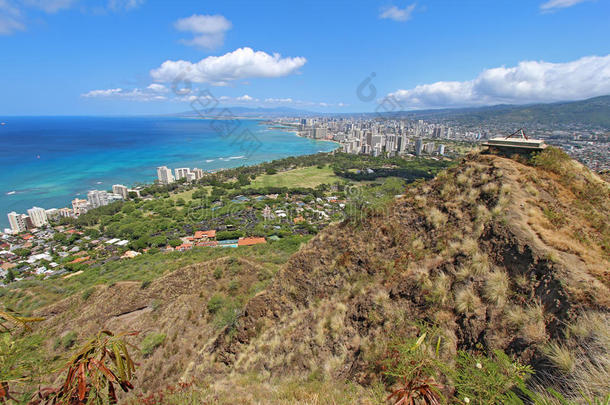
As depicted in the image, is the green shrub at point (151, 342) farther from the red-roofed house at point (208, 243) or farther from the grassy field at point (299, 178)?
the grassy field at point (299, 178)

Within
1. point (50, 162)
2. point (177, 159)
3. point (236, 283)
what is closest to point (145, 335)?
point (236, 283)

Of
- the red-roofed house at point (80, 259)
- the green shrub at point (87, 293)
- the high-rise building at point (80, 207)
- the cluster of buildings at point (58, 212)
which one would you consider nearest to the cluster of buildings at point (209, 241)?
the red-roofed house at point (80, 259)

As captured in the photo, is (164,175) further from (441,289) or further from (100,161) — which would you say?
(441,289)

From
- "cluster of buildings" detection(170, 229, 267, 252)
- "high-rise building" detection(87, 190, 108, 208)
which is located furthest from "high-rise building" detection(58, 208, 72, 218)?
"cluster of buildings" detection(170, 229, 267, 252)

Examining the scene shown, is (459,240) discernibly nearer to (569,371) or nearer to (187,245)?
(569,371)

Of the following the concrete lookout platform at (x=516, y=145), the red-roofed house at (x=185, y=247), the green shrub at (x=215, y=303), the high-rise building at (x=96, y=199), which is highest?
the concrete lookout platform at (x=516, y=145)

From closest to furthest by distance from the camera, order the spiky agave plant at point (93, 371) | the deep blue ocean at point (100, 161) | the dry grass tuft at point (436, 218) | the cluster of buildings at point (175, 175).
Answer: the spiky agave plant at point (93, 371)
the dry grass tuft at point (436, 218)
the deep blue ocean at point (100, 161)
the cluster of buildings at point (175, 175)
